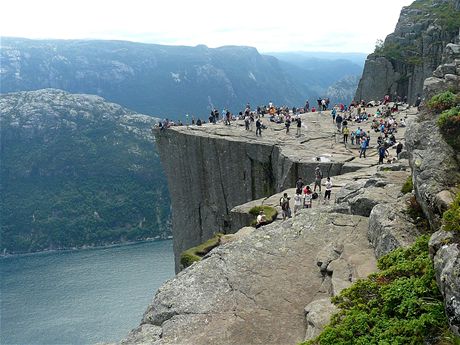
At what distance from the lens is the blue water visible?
106562 mm

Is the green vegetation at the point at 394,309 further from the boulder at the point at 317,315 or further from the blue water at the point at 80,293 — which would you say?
the blue water at the point at 80,293

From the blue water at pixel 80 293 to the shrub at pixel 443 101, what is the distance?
8975 cm

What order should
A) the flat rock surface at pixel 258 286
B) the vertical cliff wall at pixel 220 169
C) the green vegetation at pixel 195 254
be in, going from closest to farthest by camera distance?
the flat rock surface at pixel 258 286
the green vegetation at pixel 195 254
the vertical cliff wall at pixel 220 169

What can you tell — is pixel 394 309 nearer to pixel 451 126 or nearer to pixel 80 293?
pixel 451 126

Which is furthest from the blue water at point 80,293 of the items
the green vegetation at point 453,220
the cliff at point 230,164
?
the green vegetation at point 453,220

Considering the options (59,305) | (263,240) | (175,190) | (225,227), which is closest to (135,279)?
(59,305)

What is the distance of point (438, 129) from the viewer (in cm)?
1838

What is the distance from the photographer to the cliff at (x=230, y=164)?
139 feet

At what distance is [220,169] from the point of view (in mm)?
50750

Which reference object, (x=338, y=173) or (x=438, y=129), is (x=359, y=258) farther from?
(x=338, y=173)

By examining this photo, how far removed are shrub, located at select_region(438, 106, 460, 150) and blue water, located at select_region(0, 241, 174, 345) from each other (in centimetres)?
9082

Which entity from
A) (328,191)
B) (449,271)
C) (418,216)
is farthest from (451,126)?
(328,191)

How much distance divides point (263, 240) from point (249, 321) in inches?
202

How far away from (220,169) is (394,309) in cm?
3857
